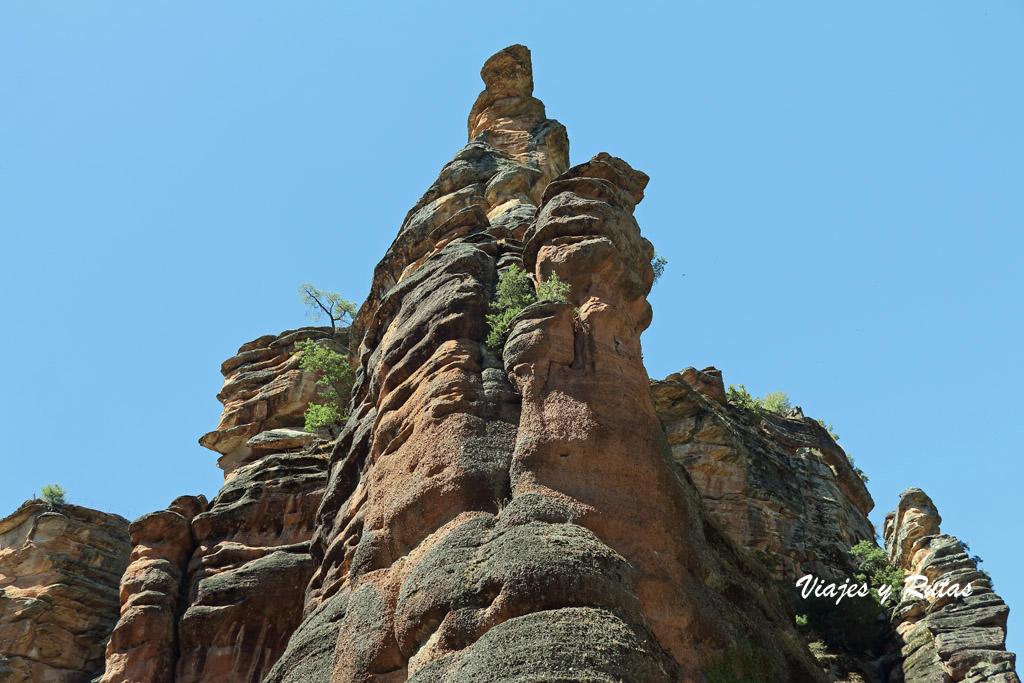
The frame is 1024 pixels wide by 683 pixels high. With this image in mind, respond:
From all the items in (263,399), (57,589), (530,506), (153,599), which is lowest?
(530,506)

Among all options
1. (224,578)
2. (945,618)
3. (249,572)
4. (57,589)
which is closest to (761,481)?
(945,618)

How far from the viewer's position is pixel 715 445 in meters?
37.0

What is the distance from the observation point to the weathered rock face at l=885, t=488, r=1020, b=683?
25.5 metres

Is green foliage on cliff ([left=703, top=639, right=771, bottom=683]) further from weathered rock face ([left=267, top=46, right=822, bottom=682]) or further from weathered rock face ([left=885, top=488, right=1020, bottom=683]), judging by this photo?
weathered rock face ([left=885, top=488, right=1020, bottom=683])

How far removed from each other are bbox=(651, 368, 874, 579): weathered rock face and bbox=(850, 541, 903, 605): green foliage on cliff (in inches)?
26.3

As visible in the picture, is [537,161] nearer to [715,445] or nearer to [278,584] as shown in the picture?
[715,445]

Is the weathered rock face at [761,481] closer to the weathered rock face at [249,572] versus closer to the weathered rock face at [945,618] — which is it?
the weathered rock face at [945,618]

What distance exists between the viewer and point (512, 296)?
2548 cm

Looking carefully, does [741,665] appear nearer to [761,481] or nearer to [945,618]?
[945,618]

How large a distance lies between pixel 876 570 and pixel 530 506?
58.4 ft

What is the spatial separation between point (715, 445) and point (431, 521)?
18.4 metres

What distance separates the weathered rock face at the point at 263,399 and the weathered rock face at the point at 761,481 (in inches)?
589

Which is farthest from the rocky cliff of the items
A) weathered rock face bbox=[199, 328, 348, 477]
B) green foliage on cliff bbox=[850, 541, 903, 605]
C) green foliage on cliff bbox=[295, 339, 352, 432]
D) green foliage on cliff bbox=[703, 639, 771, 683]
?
green foliage on cliff bbox=[295, 339, 352, 432]

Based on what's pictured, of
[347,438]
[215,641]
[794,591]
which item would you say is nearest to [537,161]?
[347,438]
